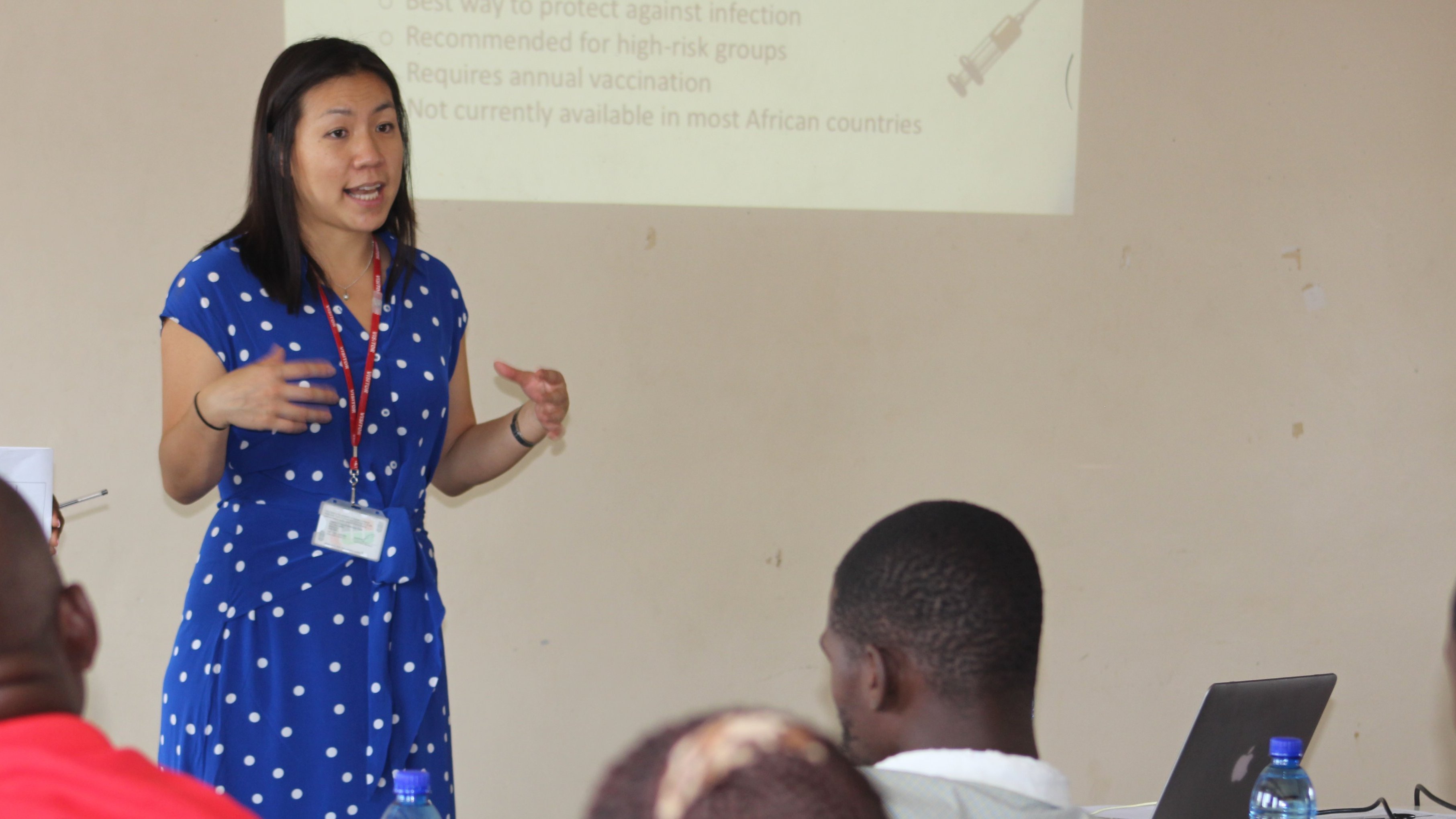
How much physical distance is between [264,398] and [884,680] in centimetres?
93

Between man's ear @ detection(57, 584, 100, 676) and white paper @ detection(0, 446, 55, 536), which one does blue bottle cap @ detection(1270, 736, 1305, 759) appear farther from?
white paper @ detection(0, 446, 55, 536)

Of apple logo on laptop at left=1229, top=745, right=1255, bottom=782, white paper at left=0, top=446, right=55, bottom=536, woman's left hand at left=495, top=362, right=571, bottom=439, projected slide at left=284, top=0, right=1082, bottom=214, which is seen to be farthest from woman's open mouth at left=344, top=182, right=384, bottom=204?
apple logo on laptop at left=1229, top=745, right=1255, bottom=782

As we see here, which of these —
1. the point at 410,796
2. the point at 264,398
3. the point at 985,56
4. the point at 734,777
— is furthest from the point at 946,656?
the point at 985,56

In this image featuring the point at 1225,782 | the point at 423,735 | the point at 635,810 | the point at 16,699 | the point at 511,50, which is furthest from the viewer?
the point at 511,50

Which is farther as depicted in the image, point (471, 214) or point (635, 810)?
point (471, 214)

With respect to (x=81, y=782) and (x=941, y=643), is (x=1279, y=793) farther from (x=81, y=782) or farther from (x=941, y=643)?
(x=81, y=782)

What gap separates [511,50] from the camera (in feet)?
9.29

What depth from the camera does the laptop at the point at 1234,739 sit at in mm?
1521

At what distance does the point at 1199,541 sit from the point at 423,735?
2.11 metres

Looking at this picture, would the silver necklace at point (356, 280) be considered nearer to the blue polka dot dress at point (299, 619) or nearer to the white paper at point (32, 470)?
the blue polka dot dress at point (299, 619)

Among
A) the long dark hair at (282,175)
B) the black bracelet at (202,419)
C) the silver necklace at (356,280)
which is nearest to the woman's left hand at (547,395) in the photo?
the silver necklace at (356,280)

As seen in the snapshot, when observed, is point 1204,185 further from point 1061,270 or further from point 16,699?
point 16,699

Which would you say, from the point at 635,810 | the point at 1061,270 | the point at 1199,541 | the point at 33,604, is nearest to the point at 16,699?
the point at 33,604

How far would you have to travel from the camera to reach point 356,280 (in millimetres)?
1956
